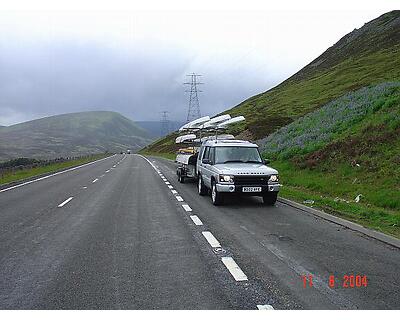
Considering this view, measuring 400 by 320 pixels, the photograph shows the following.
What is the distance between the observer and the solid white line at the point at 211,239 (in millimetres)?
7555

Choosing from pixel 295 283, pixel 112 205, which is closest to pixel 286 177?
pixel 112 205

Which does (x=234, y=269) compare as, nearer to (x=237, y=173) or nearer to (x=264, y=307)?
(x=264, y=307)

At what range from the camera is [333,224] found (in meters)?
9.65

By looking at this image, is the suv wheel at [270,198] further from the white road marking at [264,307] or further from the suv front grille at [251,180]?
the white road marking at [264,307]

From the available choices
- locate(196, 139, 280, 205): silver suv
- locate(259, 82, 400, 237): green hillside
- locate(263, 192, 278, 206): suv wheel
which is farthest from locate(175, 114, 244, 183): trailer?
locate(263, 192, 278, 206): suv wheel

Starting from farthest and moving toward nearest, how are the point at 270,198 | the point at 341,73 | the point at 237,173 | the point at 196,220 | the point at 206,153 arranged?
the point at 341,73 < the point at 206,153 < the point at 270,198 < the point at 237,173 < the point at 196,220

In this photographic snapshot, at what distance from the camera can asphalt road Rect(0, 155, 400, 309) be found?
4918 mm

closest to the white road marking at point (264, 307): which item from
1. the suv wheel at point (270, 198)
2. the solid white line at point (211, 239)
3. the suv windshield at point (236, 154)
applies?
the solid white line at point (211, 239)

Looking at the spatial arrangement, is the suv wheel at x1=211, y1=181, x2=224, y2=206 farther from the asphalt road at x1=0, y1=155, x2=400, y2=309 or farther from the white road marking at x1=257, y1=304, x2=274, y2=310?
the white road marking at x1=257, y1=304, x2=274, y2=310

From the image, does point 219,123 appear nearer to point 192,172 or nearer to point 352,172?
point 192,172

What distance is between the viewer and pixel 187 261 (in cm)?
654

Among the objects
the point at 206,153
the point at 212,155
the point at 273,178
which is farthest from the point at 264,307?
the point at 206,153
